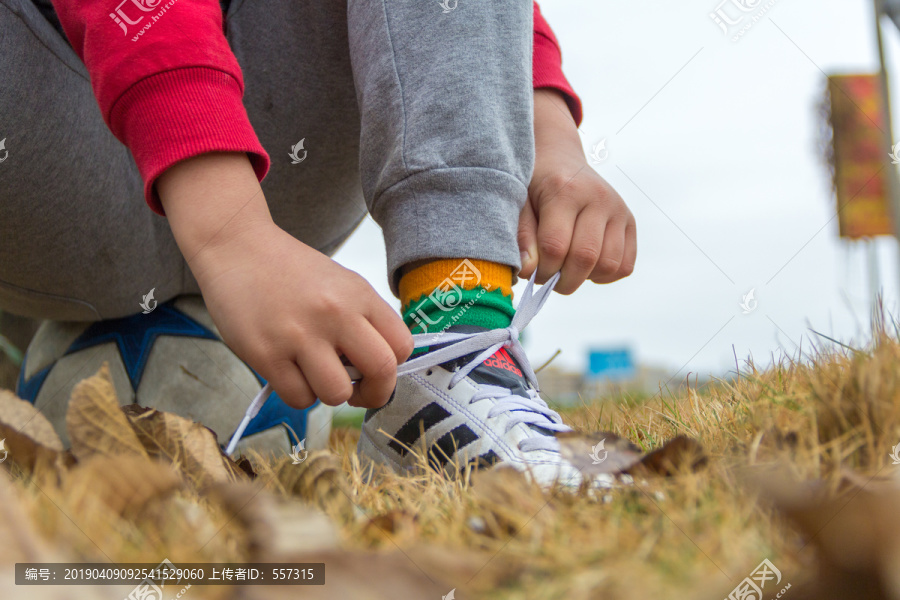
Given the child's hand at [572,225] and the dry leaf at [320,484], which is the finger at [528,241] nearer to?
the child's hand at [572,225]

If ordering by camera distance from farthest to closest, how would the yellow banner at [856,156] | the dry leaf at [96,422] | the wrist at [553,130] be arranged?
the yellow banner at [856,156]
the wrist at [553,130]
the dry leaf at [96,422]

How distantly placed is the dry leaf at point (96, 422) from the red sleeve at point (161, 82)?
263 mm

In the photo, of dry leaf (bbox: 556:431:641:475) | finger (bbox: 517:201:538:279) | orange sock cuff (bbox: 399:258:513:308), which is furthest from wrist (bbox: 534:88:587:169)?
dry leaf (bbox: 556:431:641:475)

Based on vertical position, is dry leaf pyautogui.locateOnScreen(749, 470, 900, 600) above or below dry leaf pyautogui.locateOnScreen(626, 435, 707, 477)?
above

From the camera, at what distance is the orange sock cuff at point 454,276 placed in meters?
0.80

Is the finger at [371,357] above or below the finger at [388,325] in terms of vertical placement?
below

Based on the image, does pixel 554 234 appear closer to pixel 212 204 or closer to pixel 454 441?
pixel 454 441

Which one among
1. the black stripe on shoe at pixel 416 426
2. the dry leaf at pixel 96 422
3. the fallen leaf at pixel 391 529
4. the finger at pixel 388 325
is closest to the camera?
the fallen leaf at pixel 391 529

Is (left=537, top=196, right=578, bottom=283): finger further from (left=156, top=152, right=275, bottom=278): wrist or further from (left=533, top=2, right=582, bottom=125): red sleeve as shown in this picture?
(left=156, top=152, right=275, bottom=278): wrist

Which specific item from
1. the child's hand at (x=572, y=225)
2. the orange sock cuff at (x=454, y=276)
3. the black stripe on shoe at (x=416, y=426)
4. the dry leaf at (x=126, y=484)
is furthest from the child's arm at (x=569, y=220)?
the dry leaf at (x=126, y=484)

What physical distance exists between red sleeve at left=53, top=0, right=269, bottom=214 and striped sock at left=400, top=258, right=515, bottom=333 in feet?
0.84

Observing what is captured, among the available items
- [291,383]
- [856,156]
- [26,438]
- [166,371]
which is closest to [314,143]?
[166,371]

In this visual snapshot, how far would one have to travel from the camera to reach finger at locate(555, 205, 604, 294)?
36.3 inches

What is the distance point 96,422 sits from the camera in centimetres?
53
